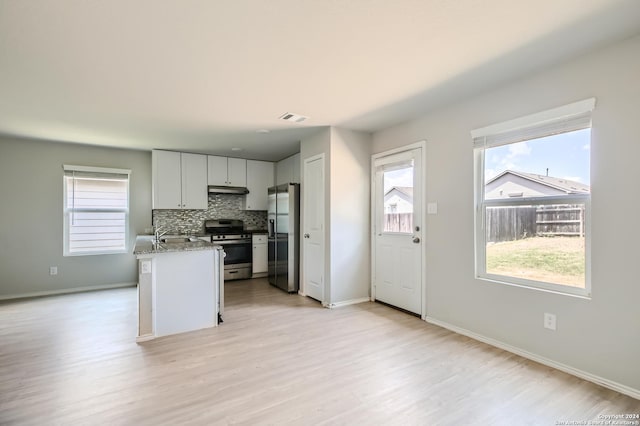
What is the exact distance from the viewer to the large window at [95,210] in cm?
474

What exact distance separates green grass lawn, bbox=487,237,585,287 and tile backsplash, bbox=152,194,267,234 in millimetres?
4568

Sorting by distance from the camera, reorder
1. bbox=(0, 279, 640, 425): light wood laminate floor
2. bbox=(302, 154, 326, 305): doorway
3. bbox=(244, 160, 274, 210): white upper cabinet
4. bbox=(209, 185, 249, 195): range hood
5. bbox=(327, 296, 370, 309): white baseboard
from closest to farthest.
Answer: bbox=(0, 279, 640, 425): light wood laminate floor
bbox=(327, 296, 370, 309): white baseboard
bbox=(302, 154, 326, 305): doorway
bbox=(209, 185, 249, 195): range hood
bbox=(244, 160, 274, 210): white upper cabinet

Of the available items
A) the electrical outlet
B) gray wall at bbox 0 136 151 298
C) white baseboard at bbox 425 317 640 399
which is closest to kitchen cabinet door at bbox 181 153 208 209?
gray wall at bbox 0 136 151 298

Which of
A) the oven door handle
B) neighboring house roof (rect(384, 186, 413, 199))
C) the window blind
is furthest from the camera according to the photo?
the oven door handle

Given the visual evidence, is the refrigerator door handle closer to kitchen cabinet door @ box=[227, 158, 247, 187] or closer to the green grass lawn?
kitchen cabinet door @ box=[227, 158, 247, 187]

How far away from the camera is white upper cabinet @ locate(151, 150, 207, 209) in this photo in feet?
16.7

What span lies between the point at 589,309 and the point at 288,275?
346 cm

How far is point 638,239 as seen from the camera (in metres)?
1.94

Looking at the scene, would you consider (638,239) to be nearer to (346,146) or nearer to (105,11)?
(346,146)

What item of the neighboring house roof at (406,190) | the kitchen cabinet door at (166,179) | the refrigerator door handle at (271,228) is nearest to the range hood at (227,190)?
the kitchen cabinet door at (166,179)

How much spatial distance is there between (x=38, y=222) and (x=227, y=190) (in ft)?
9.24

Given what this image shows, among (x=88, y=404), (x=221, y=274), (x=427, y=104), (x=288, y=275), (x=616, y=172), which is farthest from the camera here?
(x=288, y=275)

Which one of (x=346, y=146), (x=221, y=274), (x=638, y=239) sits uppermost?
(x=346, y=146)

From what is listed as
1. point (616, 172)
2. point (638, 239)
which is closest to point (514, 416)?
point (638, 239)
